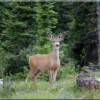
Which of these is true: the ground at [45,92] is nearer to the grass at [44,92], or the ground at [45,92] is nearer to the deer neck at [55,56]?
the grass at [44,92]

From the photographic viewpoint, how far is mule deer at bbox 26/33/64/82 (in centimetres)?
1346

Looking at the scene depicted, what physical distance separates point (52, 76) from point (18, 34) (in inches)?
320

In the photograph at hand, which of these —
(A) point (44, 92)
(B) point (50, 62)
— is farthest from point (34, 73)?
(A) point (44, 92)

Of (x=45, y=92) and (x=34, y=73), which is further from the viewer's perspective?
(x=34, y=73)

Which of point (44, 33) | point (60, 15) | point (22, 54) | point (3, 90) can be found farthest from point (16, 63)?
point (3, 90)

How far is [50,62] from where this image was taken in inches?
537

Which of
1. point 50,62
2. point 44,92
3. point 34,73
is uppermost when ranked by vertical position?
point 50,62

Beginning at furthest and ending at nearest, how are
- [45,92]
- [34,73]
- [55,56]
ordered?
[34,73] < [55,56] < [45,92]

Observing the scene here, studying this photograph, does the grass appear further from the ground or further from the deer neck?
the deer neck

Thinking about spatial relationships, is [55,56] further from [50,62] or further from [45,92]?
[45,92]

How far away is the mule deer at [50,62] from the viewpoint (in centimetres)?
1346

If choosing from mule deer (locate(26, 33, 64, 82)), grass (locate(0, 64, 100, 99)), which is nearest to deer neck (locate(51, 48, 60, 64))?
mule deer (locate(26, 33, 64, 82))

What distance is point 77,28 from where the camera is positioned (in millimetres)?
22281

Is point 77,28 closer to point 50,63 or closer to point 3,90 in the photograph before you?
point 50,63
